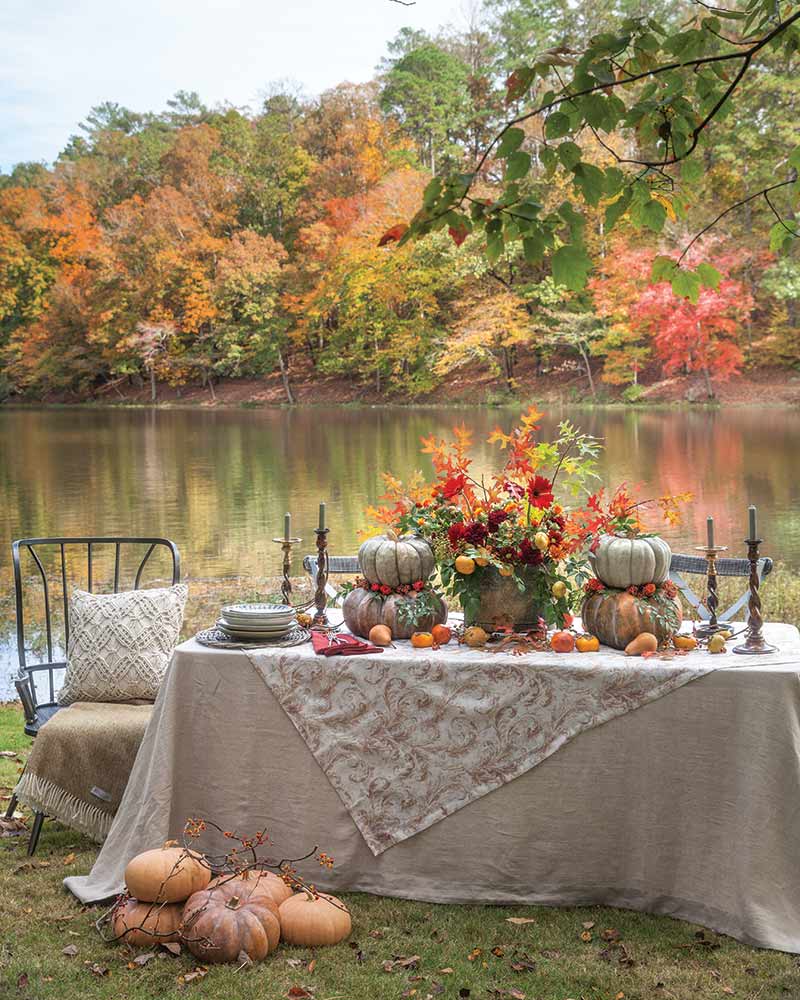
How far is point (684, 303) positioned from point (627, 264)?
1.90 m

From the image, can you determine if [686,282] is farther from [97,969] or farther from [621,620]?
[97,969]

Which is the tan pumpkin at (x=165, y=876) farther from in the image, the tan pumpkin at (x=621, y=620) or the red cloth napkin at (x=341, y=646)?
the tan pumpkin at (x=621, y=620)

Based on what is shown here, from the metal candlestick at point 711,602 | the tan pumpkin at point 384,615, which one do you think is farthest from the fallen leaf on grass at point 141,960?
the metal candlestick at point 711,602

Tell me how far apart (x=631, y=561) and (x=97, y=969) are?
1725mm

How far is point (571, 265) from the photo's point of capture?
7.38 feet

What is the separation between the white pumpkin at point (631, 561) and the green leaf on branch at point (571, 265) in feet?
3.36

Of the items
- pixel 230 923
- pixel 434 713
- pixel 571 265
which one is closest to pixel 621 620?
pixel 434 713

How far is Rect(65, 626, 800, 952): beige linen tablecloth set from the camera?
2.80 meters

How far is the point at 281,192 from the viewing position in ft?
132

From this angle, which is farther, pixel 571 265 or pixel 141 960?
pixel 141 960

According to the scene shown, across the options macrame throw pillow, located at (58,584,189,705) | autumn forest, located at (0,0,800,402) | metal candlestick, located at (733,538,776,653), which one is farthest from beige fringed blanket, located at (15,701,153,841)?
autumn forest, located at (0,0,800,402)

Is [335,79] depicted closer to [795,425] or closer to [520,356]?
[520,356]

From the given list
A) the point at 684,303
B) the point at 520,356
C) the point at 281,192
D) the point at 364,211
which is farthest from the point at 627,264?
the point at 281,192

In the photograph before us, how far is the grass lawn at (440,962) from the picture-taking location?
8.53ft
